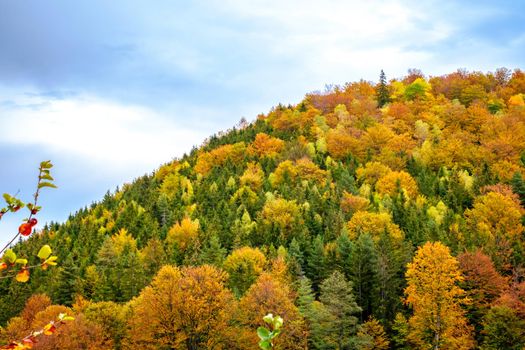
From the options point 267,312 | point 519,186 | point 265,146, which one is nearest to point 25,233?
point 267,312

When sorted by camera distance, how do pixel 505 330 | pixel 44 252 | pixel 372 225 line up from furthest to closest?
pixel 372 225 < pixel 505 330 < pixel 44 252

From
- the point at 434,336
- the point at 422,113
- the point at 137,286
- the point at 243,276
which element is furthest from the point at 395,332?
the point at 422,113

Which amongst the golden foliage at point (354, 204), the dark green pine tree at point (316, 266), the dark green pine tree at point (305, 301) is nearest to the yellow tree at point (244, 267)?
the dark green pine tree at point (316, 266)

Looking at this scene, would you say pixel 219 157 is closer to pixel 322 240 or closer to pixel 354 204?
pixel 354 204

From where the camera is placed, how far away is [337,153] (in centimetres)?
11888

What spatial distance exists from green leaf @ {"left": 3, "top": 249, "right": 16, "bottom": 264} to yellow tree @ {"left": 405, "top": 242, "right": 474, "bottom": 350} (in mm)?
43273

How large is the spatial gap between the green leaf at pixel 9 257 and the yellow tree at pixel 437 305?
43273 millimetres

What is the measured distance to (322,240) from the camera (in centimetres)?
6975

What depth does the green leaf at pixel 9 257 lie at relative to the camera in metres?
4.63

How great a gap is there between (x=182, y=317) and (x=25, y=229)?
40.4 metres

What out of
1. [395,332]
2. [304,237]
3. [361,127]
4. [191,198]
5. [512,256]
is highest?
[361,127]

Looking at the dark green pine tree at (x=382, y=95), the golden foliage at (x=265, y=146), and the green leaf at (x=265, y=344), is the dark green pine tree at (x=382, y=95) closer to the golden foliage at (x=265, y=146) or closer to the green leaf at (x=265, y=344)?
the golden foliage at (x=265, y=146)

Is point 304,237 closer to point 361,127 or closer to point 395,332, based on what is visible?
point 395,332

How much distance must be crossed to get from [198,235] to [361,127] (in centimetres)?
6872
